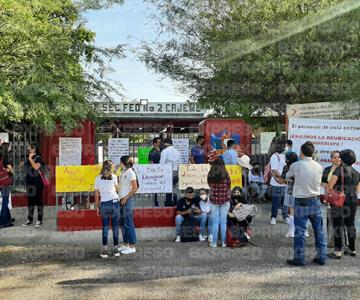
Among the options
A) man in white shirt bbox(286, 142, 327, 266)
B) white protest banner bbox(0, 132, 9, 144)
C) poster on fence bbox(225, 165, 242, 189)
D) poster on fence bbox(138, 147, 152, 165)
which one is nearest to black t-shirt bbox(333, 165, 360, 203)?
man in white shirt bbox(286, 142, 327, 266)

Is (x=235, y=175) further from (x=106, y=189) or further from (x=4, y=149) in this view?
(x=4, y=149)

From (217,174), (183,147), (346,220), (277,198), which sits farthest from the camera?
(183,147)

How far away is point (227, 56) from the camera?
39.6ft

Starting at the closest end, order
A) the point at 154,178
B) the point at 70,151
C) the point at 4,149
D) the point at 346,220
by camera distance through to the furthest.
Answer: the point at 346,220
the point at 154,178
the point at 4,149
the point at 70,151

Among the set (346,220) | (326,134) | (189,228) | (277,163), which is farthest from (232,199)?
(326,134)

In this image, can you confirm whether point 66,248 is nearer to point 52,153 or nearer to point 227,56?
point 52,153

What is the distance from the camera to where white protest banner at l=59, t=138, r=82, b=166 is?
1134 cm

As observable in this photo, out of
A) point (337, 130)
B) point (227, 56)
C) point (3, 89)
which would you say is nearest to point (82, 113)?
point (3, 89)

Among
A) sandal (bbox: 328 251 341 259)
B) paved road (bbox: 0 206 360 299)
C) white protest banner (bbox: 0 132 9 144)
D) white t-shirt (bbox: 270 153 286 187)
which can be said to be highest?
white protest banner (bbox: 0 132 9 144)

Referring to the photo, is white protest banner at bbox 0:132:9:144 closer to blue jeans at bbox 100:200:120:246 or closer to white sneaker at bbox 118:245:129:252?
blue jeans at bbox 100:200:120:246

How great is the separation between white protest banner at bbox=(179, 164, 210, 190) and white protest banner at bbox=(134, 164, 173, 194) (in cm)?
32

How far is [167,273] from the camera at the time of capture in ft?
21.5

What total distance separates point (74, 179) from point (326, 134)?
577 cm

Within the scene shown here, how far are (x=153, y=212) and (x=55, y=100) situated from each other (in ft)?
9.35
